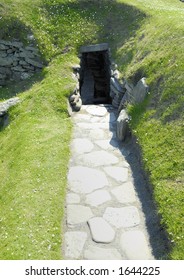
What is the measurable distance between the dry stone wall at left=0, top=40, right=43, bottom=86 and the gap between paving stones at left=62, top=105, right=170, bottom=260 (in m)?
7.99

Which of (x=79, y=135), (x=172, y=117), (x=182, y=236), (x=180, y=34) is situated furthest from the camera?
(x=180, y=34)

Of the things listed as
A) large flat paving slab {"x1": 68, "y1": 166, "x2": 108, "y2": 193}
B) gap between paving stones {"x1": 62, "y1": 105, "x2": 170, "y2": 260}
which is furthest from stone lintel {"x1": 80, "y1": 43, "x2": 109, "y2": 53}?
large flat paving slab {"x1": 68, "y1": 166, "x2": 108, "y2": 193}

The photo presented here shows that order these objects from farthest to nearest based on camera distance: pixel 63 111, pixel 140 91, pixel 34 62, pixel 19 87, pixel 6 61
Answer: pixel 6 61
pixel 34 62
pixel 19 87
pixel 63 111
pixel 140 91

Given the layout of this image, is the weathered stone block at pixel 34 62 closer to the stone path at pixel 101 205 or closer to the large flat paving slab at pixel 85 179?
the stone path at pixel 101 205

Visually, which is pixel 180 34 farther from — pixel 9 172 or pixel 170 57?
pixel 9 172

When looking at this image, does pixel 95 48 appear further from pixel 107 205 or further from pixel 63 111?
pixel 107 205

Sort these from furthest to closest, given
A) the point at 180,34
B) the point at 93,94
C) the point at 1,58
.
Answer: the point at 93,94
the point at 1,58
the point at 180,34

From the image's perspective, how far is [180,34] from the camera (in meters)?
18.3

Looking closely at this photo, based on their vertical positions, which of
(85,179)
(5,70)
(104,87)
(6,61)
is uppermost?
(6,61)

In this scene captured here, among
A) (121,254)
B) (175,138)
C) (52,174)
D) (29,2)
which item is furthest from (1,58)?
(121,254)

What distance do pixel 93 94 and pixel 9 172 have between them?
1662cm

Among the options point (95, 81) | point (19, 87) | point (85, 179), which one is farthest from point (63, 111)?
point (95, 81)

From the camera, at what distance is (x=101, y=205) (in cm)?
1233

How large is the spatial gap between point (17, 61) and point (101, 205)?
14.4 meters
